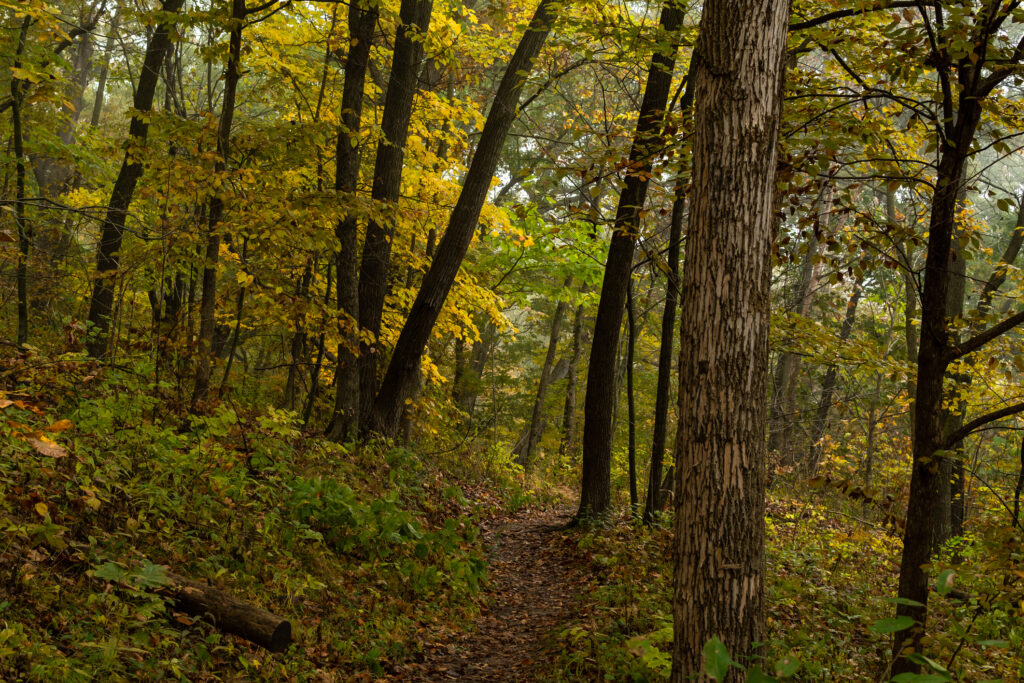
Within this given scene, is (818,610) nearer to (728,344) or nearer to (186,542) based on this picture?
(728,344)

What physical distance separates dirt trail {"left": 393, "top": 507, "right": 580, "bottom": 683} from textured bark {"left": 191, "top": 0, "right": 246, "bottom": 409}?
358 centimetres

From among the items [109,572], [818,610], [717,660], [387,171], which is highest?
[387,171]

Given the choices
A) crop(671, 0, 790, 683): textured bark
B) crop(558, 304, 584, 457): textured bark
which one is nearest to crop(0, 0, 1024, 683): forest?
crop(671, 0, 790, 683): textured bark

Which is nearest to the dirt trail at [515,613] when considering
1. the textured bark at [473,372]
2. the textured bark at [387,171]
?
the textured bark at [387,171]

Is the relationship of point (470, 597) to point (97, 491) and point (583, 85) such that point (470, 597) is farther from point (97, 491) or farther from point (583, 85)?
point (583, 85)

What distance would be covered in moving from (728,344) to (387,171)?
287 inches

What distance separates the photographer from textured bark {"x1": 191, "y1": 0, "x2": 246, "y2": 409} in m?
7.00

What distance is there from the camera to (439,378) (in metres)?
11.4

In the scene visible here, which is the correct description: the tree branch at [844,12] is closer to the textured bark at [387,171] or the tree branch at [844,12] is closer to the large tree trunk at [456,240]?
the large tree trunk at [456,240]

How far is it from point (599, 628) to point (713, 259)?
12.6ft

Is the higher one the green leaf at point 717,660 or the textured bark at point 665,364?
the textured bark at point 665,364

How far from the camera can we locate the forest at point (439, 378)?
134 inches

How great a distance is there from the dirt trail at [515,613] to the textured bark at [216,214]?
3577 mm

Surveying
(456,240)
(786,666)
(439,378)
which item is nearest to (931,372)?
(786,666)
